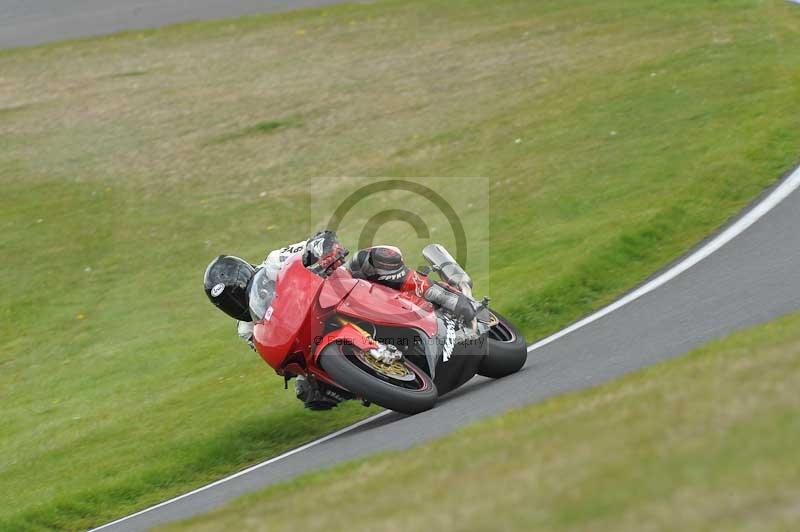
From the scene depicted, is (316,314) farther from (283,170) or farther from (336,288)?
(283,170)

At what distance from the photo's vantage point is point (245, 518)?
7.08m

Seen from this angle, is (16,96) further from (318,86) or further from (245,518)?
(245,518)

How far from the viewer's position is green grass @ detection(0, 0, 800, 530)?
1137cm

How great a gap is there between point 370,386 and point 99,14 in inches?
807

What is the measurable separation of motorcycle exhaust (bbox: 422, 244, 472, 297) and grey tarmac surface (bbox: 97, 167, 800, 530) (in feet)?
2.63

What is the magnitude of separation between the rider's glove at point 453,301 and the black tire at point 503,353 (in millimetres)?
367

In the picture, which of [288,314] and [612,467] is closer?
[612,467]

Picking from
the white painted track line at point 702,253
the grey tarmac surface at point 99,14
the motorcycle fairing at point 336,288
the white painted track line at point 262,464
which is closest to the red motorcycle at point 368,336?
the motorcycle fairing at point 336,288

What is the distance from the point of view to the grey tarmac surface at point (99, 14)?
26.4m

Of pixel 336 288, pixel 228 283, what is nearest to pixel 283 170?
pixel 228 283

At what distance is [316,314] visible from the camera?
9.08 metres

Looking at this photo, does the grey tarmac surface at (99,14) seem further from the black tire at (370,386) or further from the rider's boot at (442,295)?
the black tire at (370,386)

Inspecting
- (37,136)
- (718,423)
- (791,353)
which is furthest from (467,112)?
(718,423)

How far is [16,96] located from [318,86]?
6.34 metres
